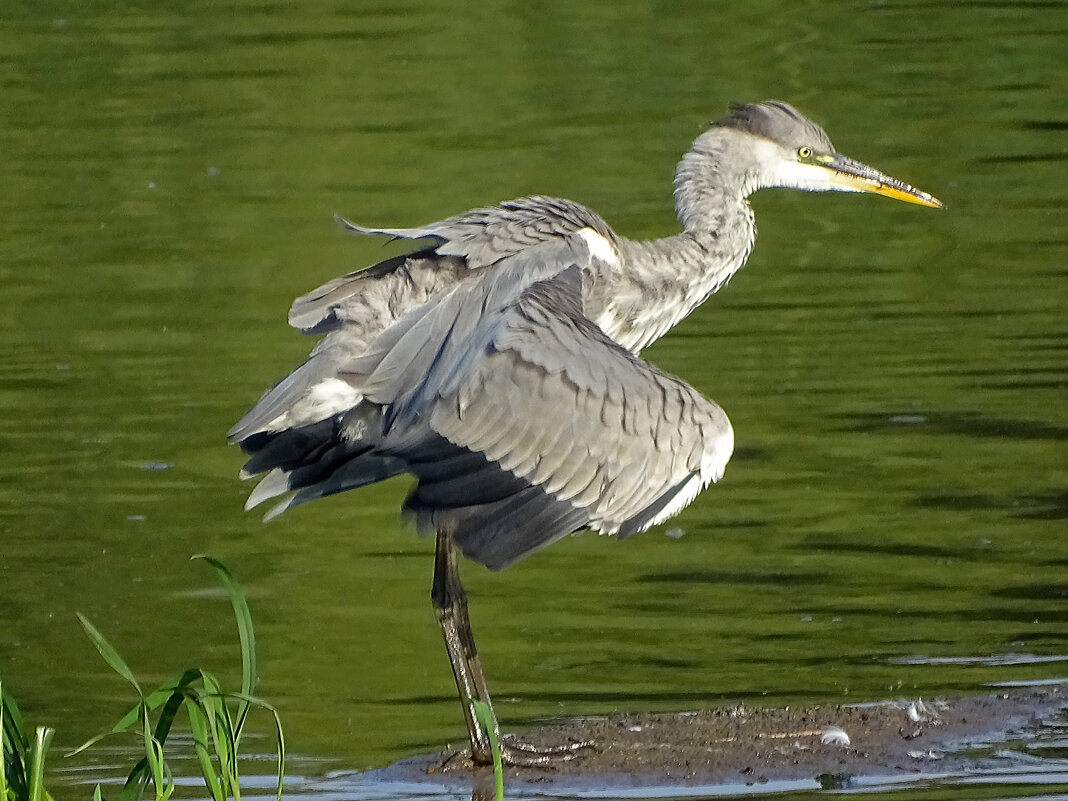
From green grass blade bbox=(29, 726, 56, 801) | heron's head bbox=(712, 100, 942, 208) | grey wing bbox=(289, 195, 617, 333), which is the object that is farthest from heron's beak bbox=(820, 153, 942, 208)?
green grass blade bbox=(29, 726, 56, 801)

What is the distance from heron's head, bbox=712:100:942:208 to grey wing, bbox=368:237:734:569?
197 centimetres

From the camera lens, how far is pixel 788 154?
8.48 metres

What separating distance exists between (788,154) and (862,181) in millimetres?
368

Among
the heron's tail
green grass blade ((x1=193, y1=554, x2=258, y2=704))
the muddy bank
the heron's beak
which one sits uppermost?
green grass blade ((x1=193, y1=554, x2=258, y2=704))

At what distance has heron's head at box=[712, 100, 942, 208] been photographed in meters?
8.40

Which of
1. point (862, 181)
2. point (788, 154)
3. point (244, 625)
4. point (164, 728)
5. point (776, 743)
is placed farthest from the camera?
point (862, 181)

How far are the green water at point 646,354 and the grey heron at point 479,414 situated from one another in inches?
35.6

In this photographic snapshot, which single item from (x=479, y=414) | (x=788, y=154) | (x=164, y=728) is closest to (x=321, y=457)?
(x=479, y=414)

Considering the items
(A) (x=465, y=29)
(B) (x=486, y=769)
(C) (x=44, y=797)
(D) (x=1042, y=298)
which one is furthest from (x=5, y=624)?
(A) (x=465, y=29)

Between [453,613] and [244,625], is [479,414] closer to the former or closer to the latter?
[453,613]

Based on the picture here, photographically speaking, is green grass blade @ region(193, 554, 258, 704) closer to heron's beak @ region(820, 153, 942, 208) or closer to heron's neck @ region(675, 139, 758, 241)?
heron's neck @ region(675, 139, 758, 241)

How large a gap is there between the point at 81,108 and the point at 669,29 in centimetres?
576

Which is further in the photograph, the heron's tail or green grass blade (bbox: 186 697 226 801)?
the heron's tail

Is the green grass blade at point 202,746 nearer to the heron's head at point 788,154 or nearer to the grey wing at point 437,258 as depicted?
the grey wing at point 437,258
